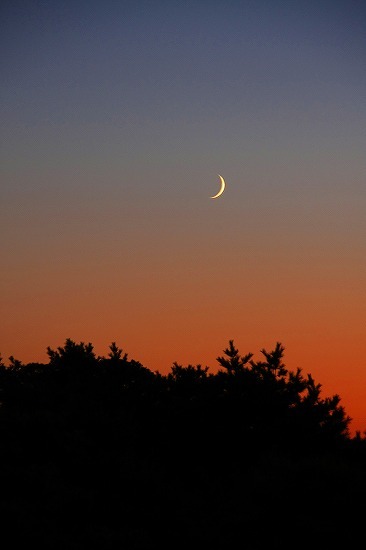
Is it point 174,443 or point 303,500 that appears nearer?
point 303,500

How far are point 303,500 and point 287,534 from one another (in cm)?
117

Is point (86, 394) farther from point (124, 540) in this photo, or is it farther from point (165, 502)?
point (124, 540)

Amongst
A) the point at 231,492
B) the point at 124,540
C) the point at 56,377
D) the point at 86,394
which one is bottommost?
the point at 124,540

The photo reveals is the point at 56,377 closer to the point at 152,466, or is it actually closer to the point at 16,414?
the point at 16,414

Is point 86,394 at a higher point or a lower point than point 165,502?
higher

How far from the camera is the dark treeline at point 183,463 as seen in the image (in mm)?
20547

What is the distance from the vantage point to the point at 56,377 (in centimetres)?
4653

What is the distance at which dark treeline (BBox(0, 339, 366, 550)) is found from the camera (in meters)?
20.5

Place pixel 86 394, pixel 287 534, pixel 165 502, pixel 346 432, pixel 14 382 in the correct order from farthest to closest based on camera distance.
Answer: pixel 14 382
pixel 86 394
pixel 346 432
pixel 165 502
pixel 287 534

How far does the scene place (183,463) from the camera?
30141mm

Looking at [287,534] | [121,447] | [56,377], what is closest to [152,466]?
[121,447]

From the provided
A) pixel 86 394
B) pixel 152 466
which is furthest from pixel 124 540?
pixel 86 394

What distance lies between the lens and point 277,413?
106 ft

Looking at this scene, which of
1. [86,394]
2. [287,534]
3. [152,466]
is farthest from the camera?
[86,394]
